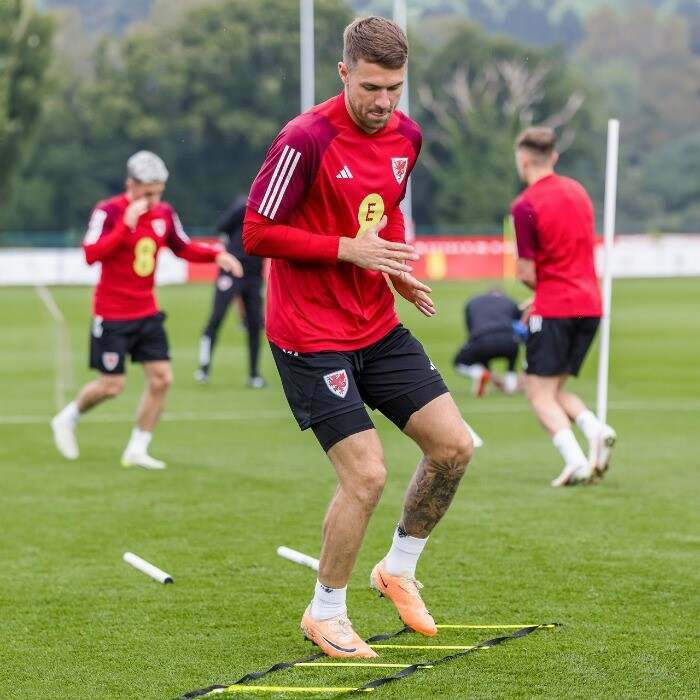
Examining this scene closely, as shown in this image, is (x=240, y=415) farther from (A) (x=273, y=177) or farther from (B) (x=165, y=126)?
(B) (x=165, y=126)

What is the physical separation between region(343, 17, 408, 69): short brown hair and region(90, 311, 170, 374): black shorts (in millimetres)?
5214

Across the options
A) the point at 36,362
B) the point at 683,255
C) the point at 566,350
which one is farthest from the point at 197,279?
the point at 566,350

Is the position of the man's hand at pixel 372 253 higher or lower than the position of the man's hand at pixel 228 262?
higher

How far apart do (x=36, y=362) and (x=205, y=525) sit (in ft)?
40.1

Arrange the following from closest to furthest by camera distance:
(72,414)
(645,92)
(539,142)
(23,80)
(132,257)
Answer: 1. (539,142)
2. (132,257)
3. (72,414)
4. (23,80)
5. (645,92)

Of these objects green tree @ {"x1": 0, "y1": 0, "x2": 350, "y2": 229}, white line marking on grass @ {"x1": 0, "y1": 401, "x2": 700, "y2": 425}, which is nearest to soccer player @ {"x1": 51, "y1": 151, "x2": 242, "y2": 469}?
white line marking on grass @ {"x1": 0, "y1": 401, "x2": 700, "y2": 425}

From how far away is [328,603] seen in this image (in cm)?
561

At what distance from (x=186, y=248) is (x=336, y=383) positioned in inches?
200

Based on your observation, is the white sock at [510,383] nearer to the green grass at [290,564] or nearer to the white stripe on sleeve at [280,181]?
the green grass at [290,564]

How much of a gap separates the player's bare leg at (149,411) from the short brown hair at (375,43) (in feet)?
17.2

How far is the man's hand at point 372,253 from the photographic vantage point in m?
5.45

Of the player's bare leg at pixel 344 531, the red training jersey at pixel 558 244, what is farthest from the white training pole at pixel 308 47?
the player's bare leg at pixel 344 531

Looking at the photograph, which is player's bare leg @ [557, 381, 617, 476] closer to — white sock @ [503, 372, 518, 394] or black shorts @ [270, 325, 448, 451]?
black shorts @ [270, 325, 448, 451]

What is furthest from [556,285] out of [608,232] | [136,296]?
[136,296]
